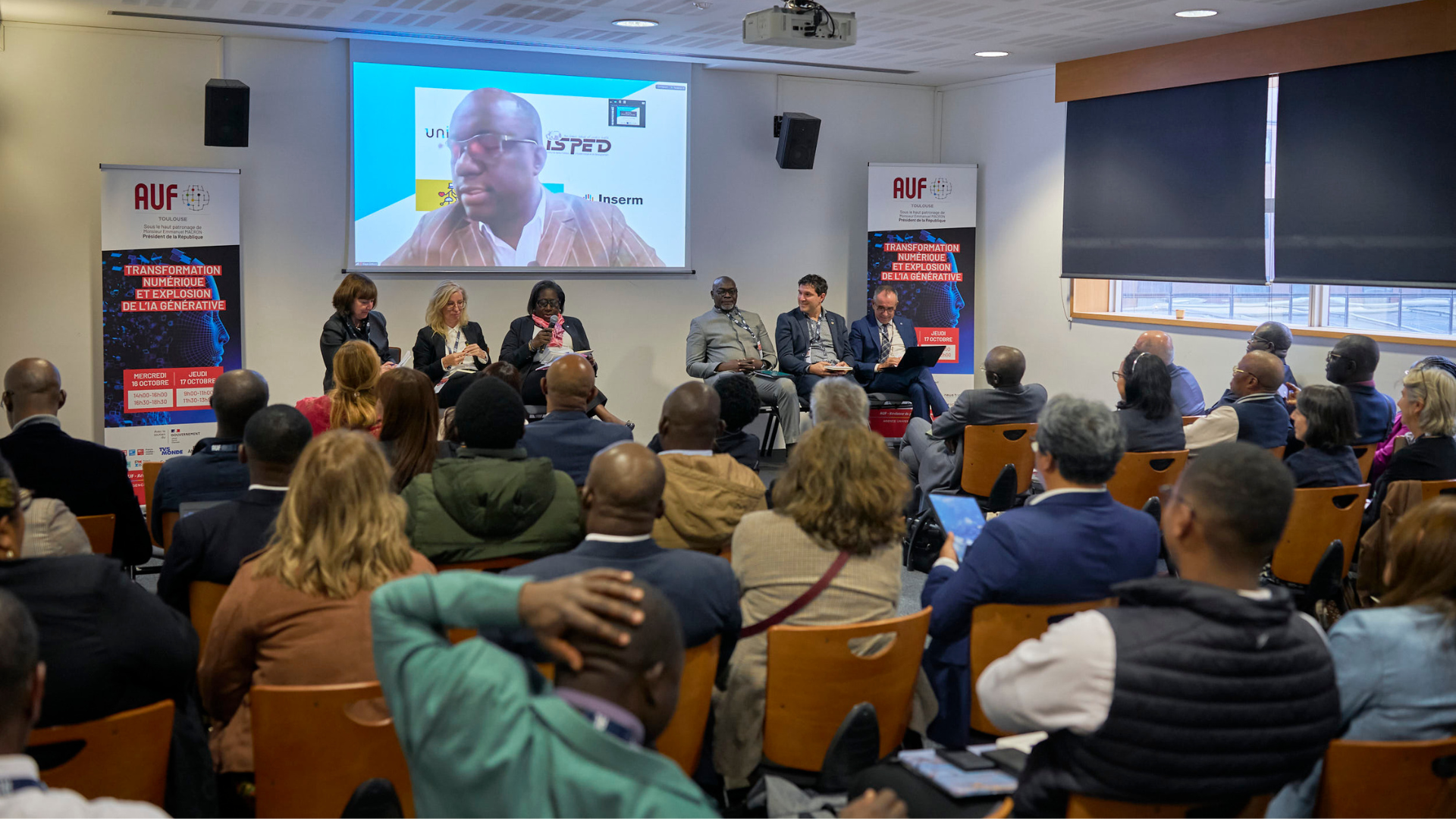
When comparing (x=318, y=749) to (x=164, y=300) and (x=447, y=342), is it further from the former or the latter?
(x=164, y=300)

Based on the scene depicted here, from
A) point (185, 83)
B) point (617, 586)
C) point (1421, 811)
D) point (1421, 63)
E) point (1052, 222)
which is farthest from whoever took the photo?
point (1052, 222)

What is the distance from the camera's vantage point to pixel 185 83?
7102 mm

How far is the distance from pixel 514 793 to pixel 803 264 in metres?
8.54

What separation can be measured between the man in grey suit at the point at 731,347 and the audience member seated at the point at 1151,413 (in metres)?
3.34

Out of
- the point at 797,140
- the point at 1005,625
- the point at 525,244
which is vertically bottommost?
the point at 1005,625

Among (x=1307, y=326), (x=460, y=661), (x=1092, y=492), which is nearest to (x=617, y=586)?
(x=460, y=661)

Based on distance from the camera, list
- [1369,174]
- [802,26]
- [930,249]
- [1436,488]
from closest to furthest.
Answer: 1. [1436,488]
2. [802,26]
3. [1369,174]
4. [930,249]

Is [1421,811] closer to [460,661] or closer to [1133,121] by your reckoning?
[460,661]

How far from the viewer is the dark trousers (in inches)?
304

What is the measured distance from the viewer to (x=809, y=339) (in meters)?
8.22

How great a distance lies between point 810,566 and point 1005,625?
0.49 m

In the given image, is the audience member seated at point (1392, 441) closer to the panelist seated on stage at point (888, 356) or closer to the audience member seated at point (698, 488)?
the audience member seated at point (698, 488)

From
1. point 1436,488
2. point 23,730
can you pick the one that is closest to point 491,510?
point 23,730

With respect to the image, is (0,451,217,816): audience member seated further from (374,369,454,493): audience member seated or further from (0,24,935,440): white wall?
(0,24,935,440): white wall
